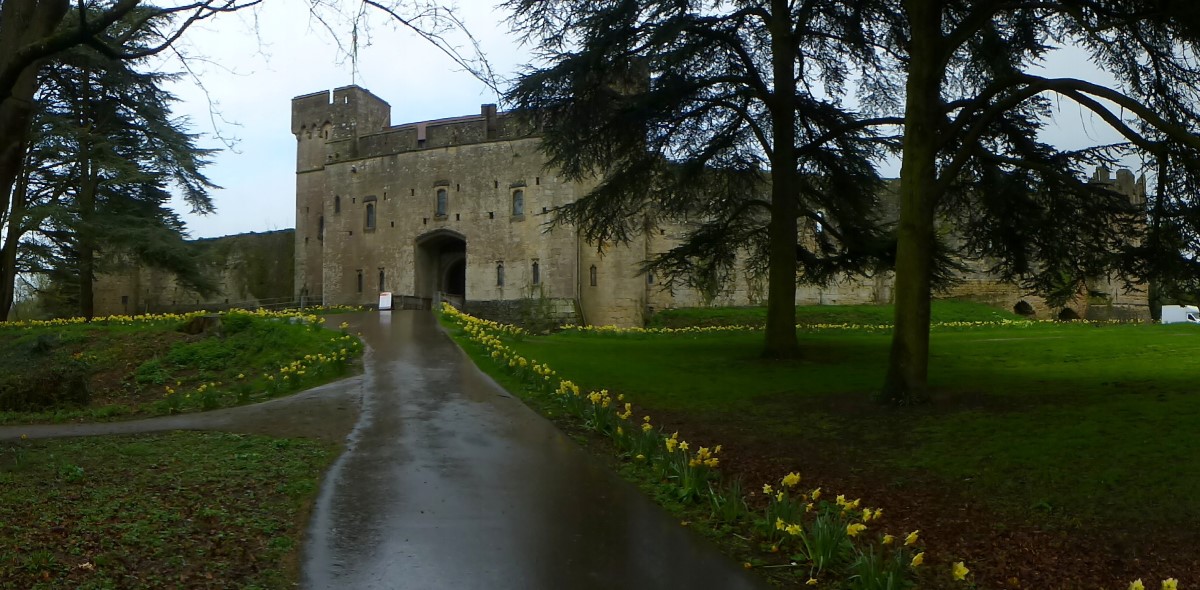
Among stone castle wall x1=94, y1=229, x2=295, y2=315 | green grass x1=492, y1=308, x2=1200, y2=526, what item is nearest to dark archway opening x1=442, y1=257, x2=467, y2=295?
stone castle wall x1=94, y1=229, x2=295, y2=315

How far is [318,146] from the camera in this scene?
4416 cm

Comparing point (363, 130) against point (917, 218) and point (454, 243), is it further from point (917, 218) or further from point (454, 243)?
point (917, 218)

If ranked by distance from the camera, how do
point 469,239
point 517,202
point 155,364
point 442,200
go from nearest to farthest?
point 155,364
point 517,202
point 469,239
point 442,200

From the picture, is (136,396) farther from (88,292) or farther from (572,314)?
(572,314)

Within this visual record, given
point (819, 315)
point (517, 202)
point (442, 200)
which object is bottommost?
point (819, 315)

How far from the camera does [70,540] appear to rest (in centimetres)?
540

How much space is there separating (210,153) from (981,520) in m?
28.4

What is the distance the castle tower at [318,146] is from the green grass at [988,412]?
89.8 ft

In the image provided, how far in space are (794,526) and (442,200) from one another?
3418 cm

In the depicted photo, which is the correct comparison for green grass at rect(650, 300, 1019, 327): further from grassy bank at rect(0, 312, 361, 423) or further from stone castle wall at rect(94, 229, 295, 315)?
stone castle wall at rect(94, 229, 295, 315)

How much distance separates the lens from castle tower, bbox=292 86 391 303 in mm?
41906

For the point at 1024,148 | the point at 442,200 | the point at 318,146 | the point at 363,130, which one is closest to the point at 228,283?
the point at 318,146

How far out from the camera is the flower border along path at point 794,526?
220 inches

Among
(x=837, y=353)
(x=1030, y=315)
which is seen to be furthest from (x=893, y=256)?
(x=1030, y=315)
